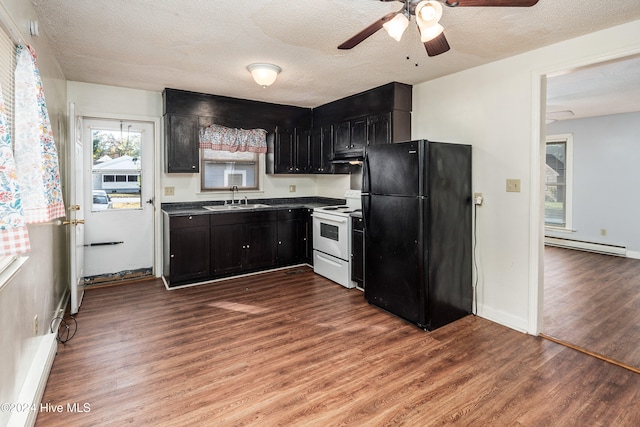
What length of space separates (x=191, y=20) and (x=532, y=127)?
8.98 ft

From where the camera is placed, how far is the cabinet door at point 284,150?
512cm

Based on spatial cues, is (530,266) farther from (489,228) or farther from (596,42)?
(596,42)

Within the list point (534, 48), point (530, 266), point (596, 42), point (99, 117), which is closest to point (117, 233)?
point (99, 117)

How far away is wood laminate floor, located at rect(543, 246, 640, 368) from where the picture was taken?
110 inches

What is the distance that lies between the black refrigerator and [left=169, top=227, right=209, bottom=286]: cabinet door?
6.67 feet

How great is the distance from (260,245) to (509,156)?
3073 mm

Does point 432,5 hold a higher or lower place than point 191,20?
lower

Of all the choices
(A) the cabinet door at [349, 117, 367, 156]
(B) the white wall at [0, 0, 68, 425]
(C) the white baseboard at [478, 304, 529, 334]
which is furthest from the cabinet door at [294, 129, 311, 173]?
(C) the white baseboard at [478, 304, 529, 334]

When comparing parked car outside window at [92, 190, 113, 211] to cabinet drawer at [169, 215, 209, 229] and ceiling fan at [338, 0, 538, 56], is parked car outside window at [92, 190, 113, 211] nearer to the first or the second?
cabinet drawer at [169, 215, 209, 229]

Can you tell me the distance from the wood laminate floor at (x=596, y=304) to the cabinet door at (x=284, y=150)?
11.8 ft

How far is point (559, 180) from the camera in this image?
6520mm

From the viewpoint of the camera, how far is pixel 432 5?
5.35ft

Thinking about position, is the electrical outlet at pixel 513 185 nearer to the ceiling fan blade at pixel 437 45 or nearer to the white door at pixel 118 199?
the ceiling fan blade at pixel 437 45

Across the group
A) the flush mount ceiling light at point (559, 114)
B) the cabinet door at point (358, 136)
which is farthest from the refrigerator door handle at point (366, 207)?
the flush mount ceiling light at point (559, 114)
